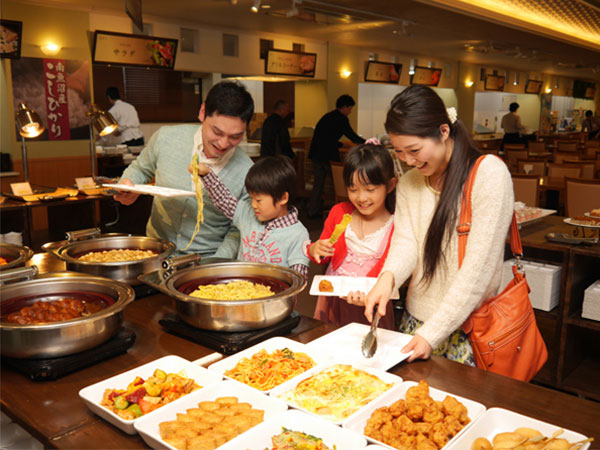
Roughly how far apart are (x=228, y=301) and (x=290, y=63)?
28.4ft

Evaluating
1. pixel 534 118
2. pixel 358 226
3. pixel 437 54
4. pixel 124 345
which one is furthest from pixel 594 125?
pixel 124 345

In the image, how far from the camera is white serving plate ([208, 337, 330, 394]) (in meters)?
1.37

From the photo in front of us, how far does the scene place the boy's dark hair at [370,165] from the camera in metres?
2.11

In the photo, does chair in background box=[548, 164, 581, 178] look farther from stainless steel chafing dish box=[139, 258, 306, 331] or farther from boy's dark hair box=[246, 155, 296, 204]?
stainless steel chafing dish box=[139, 258, 306, 331]

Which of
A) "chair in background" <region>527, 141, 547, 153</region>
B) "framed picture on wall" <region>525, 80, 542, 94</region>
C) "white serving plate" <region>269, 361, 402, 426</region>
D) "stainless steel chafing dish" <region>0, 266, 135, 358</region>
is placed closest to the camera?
"white serving plate" <region>269, 361, 402, 426</region>

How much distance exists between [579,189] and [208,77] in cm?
672

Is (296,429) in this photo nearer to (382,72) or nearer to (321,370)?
(321,370)

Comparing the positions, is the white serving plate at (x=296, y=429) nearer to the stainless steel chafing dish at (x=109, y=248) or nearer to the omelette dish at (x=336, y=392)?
the omelette dish at (x=336, y=392)

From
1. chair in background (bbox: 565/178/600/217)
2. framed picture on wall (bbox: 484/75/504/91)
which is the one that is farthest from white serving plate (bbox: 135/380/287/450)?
framed picture on wall (bbox: 484/75/504/91)

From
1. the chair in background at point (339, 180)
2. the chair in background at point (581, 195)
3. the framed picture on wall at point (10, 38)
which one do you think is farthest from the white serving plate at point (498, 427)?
the framed picture on wall at point (10, 38)

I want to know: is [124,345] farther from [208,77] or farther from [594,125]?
[594,125]

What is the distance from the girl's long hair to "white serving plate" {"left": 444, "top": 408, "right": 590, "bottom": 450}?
673 mm

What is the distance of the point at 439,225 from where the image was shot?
170cm

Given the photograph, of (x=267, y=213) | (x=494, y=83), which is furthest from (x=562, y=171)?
(x=494, y=83)
